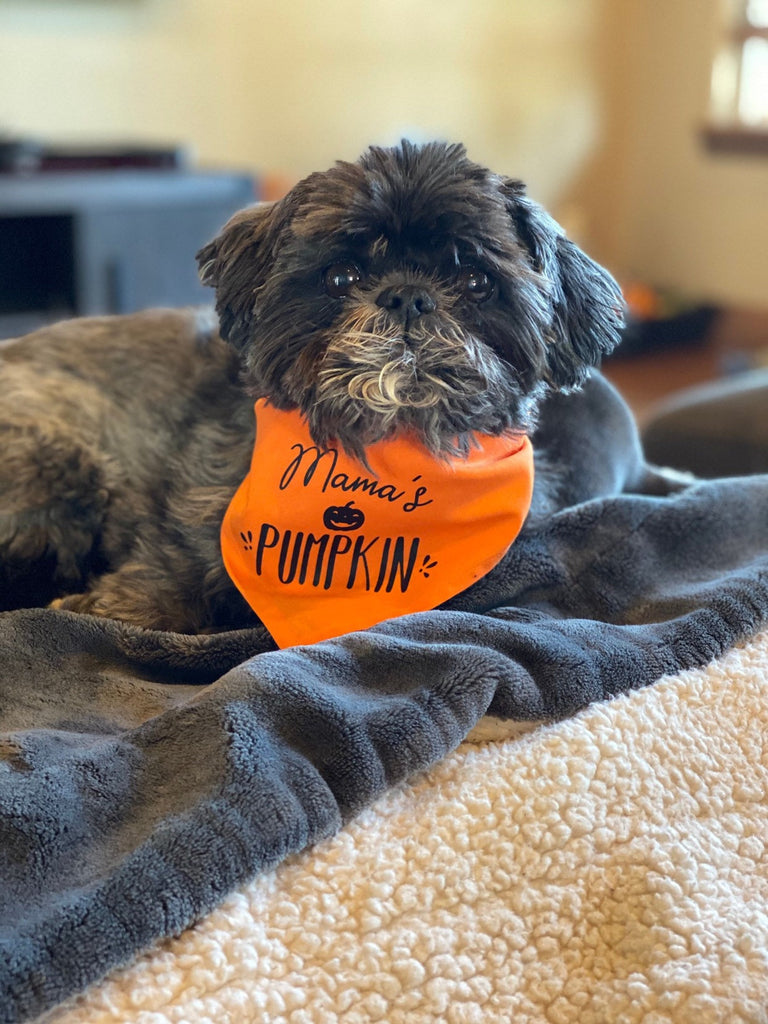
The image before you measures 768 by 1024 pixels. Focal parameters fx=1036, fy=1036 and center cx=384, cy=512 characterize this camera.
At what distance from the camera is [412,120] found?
17.0 feet

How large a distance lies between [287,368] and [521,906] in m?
0.73

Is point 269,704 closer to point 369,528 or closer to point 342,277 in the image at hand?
point 369,528

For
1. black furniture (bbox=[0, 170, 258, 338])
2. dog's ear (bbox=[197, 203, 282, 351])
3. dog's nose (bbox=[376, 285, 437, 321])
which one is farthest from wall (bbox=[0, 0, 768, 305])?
dog's nose (bbox=[376, 285, 437, 321])

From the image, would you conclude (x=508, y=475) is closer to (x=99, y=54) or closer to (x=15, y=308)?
(x=15, y=308)

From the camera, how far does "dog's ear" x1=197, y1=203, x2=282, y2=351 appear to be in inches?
54.6

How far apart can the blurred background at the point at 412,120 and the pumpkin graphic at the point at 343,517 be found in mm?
2590

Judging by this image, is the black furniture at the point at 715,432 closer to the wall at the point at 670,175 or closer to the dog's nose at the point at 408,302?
the dog's nose at the point at 408,302

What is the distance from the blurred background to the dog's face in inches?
99.9

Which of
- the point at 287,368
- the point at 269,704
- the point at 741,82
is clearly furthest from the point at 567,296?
the point at 741,82

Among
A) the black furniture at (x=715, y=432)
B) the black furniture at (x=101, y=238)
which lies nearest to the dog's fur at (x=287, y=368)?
the black furniture at (x=715, y=432)

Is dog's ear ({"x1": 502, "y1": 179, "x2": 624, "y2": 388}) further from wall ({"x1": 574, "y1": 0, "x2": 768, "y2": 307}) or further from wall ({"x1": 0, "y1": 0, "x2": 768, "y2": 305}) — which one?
wall ({"x1": 574, "y1": 0, "x2": 768, "y2": 307})

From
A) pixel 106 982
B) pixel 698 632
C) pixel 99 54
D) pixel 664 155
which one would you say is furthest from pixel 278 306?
pixel 664 155

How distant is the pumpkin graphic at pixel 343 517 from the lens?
1.41 m

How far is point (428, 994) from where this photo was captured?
95 cm
